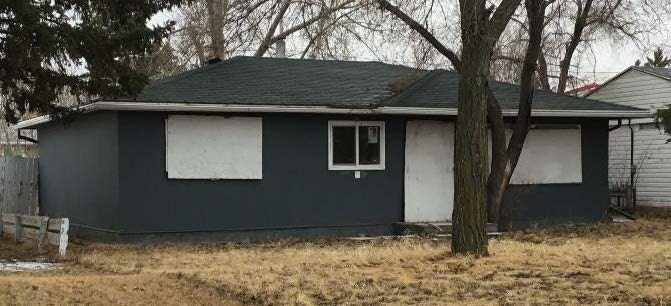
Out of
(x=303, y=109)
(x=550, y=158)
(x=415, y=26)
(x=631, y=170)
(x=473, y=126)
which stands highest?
(x=415, y=26)

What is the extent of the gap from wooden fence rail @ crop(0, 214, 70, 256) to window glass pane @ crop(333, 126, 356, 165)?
5.45 meters

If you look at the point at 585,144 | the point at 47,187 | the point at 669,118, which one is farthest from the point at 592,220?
the point at 47,187

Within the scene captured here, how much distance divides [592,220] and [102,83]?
11202 mm

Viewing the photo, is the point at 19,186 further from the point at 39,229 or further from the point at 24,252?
the point at 24,252

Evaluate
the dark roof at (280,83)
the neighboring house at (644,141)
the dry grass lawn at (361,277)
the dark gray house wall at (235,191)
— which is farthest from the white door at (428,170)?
the neighboring house at (644,141)

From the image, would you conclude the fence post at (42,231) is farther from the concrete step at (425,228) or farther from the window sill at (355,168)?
the concrete step at (425,228)

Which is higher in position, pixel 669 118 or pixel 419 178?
pixel 669 118

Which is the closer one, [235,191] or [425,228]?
[235,191]

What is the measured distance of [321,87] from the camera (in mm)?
16625

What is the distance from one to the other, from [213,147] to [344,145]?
8.89ft

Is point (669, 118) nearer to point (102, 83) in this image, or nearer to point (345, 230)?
point (345, 230)

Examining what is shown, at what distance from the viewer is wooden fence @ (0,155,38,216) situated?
723 inches

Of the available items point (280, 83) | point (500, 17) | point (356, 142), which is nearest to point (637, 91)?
point (356, 142)

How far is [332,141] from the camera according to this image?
1584cm
